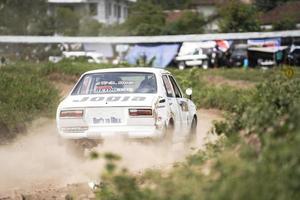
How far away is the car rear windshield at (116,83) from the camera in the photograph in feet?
38.3

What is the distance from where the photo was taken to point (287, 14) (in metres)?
57.1

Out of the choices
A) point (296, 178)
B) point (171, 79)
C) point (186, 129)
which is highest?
point (296, 178)

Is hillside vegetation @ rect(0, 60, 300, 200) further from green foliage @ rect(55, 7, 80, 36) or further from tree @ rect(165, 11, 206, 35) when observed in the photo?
green foliage @ rect(55, 7, 80, 36)

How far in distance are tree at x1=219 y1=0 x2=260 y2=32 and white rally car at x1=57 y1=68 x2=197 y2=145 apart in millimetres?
39475

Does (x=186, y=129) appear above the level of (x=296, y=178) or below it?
below

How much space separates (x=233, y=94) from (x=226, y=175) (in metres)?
19.9

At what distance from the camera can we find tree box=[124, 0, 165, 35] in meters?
53.4

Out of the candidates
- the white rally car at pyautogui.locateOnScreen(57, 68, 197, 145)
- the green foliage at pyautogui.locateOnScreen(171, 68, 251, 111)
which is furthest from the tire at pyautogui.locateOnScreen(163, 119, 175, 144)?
the green foliage at pyautogui.locateOnScreen(171, 68, 251, 111)

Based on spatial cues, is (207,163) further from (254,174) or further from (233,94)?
(233,94)

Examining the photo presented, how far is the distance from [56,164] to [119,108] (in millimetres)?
1754

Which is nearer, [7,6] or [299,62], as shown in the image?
[299,62]

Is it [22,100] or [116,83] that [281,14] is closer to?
[22,100]

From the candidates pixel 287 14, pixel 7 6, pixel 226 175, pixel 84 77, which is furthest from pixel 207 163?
pixel 287 14

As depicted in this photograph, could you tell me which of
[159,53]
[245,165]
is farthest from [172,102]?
[159,53]
